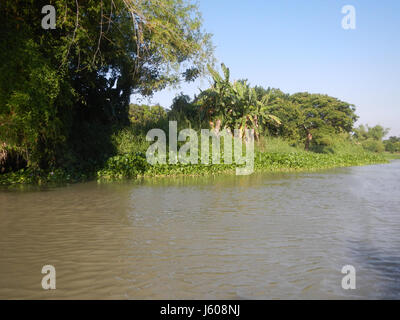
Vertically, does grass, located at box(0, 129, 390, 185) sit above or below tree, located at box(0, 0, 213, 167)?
below

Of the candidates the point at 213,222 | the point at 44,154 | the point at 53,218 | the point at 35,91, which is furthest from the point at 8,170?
the point at 213,222

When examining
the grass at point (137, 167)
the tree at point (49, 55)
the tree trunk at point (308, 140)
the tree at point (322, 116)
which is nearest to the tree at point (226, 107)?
the grass at point (137, 167)

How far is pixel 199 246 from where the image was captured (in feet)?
17.9

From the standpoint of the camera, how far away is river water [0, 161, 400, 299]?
3.93 meters

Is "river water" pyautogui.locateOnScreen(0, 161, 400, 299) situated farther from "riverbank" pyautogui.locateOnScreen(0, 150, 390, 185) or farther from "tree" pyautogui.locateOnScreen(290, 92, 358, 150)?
"tree" pyautogui.locateOnScreen(290, 92, 358, 150)

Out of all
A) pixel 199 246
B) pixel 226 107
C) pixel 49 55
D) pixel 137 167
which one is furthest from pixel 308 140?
pixel 199 246

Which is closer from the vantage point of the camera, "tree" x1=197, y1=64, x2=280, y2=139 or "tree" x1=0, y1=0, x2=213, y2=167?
"tree" x1=0, y1=0, x2=213, y2=167

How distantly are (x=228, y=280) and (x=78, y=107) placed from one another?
15.6 metres

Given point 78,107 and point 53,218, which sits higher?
point 78,107

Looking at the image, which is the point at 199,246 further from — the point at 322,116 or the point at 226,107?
the point at 322,116

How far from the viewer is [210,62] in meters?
9.98

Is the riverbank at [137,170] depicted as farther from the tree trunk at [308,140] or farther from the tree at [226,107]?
the tree trunk at [308,140]

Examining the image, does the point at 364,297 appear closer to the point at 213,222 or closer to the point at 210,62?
the point at 213,222

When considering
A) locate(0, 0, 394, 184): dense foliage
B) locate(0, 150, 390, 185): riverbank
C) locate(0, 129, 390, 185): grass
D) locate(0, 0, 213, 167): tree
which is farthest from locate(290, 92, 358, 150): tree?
locate(0, 0, 213, 167): tree
